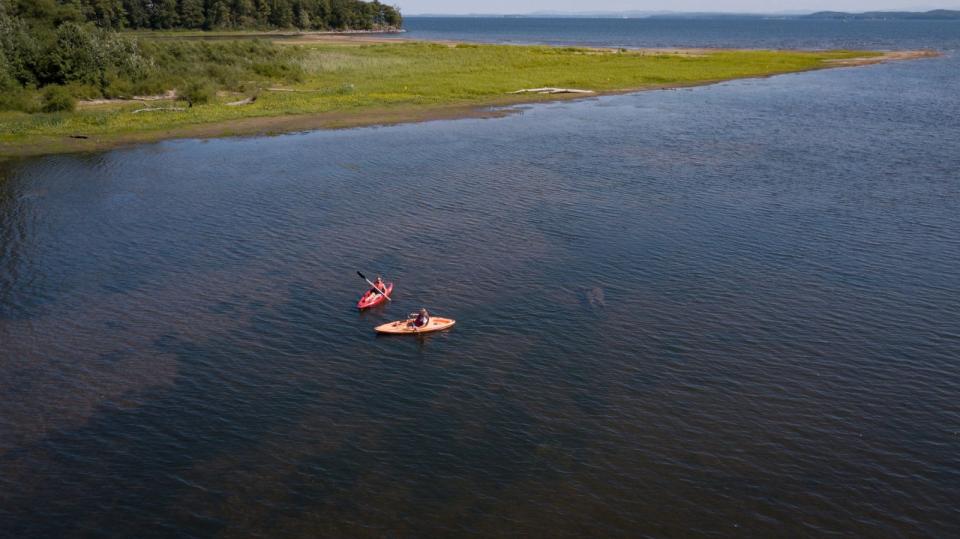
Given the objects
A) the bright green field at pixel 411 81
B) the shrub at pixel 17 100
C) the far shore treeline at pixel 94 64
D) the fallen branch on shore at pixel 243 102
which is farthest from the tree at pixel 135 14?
the shrub at pixel 17 100

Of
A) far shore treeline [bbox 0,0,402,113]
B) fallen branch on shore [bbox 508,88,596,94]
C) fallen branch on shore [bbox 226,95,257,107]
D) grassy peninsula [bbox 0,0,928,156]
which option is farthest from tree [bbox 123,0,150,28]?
fallen branch on shore [bbox 508,88,596,94]

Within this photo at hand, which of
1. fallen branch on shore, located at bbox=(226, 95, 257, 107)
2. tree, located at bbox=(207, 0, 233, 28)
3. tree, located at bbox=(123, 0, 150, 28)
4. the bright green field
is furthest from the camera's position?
tree, located at bbox=(207, 0, 233, 28)

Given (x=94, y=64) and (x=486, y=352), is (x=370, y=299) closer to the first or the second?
(x=486, y=352)

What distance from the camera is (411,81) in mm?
95375

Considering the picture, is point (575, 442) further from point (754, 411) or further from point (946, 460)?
Answer: point (946, 460)

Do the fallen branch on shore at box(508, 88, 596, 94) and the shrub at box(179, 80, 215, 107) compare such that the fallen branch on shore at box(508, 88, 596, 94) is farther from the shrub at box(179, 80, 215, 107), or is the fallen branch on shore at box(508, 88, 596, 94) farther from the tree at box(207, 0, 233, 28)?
the tree at box(207, 0, 233, 28)

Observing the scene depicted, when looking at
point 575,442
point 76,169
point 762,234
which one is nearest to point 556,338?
point 575,442

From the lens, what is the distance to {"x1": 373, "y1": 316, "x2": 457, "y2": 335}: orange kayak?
29.7 m

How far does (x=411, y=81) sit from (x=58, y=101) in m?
38.8

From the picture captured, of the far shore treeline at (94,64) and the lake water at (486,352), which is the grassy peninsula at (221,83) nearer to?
the far shore treeline at (94,64)

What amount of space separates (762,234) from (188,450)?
29052 mm

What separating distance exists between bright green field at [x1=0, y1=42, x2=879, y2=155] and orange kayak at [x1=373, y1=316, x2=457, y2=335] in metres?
41.8

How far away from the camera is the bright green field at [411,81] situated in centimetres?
6562

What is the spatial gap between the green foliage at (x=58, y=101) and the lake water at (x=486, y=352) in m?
16.9
